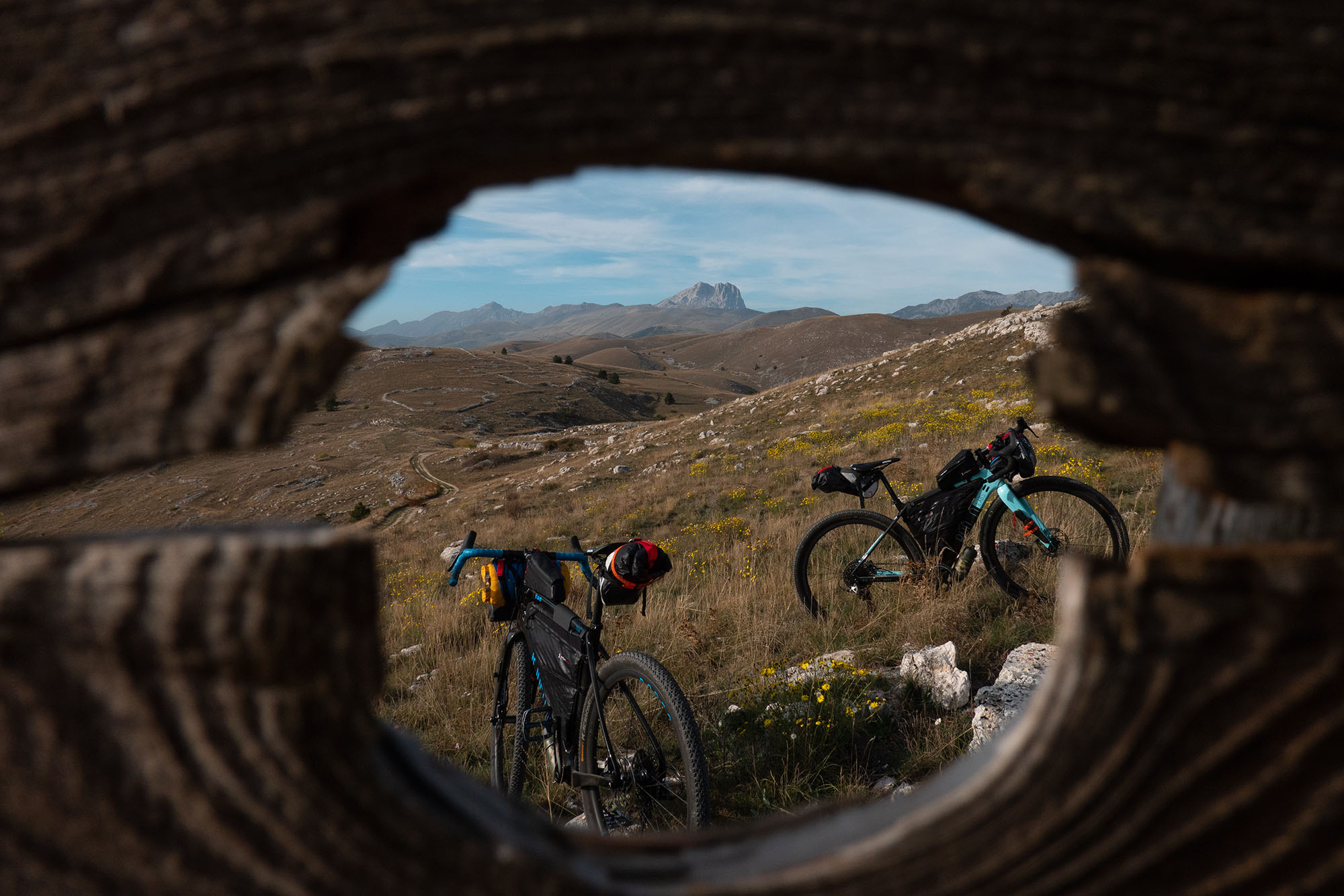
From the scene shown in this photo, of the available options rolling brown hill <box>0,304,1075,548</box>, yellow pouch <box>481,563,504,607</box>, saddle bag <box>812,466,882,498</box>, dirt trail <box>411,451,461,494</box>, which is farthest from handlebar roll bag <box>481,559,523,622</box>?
dirt trail <box>411,451,461,494</box>

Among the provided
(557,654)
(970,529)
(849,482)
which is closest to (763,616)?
(849,482)

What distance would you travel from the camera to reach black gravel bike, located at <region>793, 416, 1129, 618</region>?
200 inches

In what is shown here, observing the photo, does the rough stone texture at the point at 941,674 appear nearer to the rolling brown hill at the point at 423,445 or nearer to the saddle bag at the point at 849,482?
the saddle bag at the point at 849,482

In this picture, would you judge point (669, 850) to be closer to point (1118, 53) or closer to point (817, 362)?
point (1118, 53)

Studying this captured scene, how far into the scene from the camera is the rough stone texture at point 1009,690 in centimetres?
324

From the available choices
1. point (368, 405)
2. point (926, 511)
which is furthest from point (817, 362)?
point (926, 511)

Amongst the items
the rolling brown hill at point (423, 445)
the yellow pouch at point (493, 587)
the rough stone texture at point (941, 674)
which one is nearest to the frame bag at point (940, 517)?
the rough stone texture at point (941, 674)

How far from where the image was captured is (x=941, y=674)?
12.6 feet

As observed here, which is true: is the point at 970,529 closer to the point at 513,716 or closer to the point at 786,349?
the point at 513,716

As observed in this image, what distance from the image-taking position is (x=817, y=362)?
12281 centimetres

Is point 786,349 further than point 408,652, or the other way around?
point 786,349

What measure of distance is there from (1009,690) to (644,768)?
1928 mm

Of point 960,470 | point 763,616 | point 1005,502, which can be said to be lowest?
point 763,616

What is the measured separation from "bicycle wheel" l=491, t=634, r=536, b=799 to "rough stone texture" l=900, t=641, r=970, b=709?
222cm
